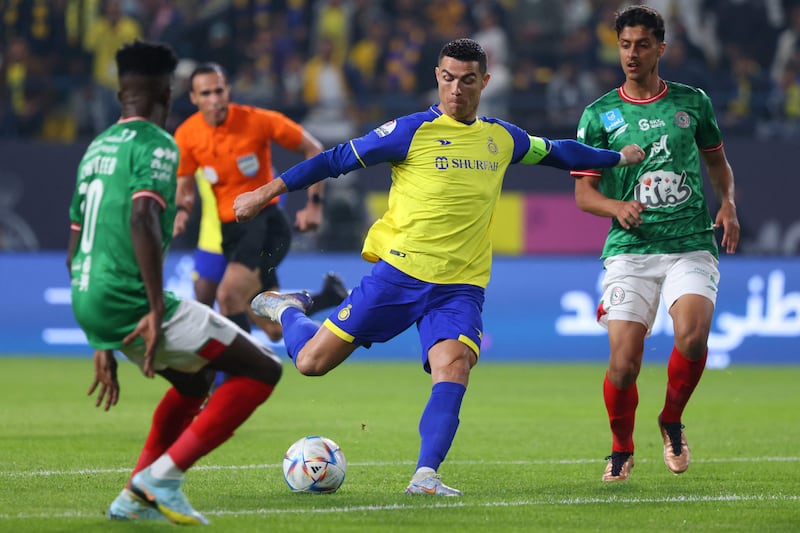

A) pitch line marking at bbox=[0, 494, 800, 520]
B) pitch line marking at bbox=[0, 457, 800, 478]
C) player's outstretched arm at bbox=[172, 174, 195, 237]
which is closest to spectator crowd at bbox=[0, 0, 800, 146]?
player's outstretched arm at bbox=[172, 174, 195, 237]

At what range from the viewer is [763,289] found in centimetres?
1586

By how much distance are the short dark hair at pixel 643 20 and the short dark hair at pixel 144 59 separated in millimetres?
2946

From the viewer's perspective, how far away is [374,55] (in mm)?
19781

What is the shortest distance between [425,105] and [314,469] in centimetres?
1227

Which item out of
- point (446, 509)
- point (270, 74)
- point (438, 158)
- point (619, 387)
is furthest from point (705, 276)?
point (270, 74)

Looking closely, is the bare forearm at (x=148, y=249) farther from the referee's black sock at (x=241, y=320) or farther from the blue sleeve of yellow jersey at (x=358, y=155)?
the referee's black sock at (x=241, y=320)

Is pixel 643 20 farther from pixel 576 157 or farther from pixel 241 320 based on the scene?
pixel 241 320

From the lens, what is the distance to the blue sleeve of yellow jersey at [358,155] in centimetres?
665

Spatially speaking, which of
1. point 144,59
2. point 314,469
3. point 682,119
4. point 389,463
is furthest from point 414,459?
point 144,59

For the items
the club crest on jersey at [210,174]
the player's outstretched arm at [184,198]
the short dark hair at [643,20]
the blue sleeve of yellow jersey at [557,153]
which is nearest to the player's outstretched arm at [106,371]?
the blue sleeve of yellow jersey at [557,153]

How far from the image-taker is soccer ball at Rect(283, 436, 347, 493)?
6652 mm

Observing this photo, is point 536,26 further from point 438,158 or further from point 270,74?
point 438,158

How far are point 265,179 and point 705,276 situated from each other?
459cm

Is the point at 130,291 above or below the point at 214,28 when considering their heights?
below
